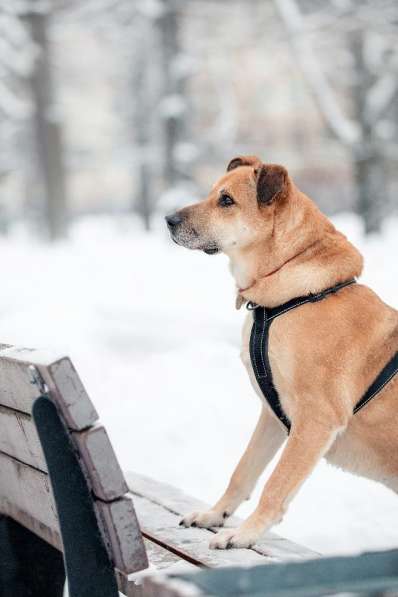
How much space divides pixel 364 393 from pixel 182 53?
13747 millimetres

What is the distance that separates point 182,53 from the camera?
15.7m

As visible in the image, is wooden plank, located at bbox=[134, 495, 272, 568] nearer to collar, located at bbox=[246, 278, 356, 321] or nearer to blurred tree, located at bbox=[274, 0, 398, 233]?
collar, located at bbox=[246, 278, 356, 321]

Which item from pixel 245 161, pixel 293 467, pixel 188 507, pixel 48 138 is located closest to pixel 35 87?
pixel 48 138

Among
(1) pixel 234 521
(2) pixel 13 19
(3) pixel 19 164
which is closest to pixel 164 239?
(2) pixel 13 19

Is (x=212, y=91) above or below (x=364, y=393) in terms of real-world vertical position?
above

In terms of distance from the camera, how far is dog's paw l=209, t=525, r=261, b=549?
2592 mm

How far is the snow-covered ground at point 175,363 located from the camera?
453 centimetres

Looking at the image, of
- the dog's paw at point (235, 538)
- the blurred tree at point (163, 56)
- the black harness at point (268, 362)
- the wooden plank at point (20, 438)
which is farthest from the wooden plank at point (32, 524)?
the blurred tree at point (163, 56)

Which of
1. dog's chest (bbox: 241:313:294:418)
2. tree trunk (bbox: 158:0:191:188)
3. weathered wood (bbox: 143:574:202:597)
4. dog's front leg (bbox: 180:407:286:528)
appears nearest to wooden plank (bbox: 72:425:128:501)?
weathered wood (bbox: 143:574:202:597)

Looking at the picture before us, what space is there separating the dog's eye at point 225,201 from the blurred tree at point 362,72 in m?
9.78

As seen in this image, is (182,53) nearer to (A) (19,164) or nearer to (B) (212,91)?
(B) (212,91)

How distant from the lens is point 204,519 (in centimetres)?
296

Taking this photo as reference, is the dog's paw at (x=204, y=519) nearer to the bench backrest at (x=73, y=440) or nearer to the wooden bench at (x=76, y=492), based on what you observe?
the wooden bench at (x=76, y=492)

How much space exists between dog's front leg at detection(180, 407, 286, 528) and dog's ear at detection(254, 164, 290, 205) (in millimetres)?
840
